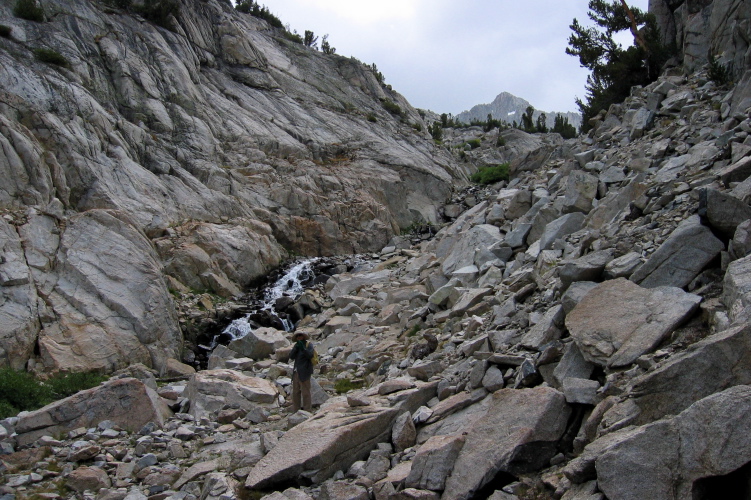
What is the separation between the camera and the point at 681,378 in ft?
15.8

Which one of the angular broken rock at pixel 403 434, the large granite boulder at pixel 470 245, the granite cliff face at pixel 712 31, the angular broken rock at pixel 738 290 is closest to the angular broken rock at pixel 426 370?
the angular broken rock at pixel 403 434

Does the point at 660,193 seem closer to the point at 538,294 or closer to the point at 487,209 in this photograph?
the point at 538,294

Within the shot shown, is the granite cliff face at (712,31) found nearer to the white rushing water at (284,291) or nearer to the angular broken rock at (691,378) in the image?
the angular broken rock at (691,378)

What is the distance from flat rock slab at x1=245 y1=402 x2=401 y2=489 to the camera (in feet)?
21.3

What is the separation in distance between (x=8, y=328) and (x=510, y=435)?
11.4 metres

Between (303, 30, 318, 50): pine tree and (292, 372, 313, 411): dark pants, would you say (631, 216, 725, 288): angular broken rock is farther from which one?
(303, 30, 318, 50): pine tree

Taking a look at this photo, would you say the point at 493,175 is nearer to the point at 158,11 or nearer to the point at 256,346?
the point at 158,11

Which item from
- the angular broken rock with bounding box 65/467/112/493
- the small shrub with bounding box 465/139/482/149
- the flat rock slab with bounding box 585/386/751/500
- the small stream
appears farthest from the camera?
the small shrub with bounding box 465/139/482/149

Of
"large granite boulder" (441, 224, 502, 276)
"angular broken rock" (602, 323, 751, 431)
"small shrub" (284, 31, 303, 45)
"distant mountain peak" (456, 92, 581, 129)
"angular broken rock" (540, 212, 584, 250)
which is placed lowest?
"angular broken rock" (602, 323, 751, 431)

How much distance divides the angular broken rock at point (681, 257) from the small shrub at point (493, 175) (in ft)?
93.2

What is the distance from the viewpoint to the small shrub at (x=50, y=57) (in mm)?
22625

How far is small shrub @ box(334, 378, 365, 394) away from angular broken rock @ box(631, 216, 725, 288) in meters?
5.91

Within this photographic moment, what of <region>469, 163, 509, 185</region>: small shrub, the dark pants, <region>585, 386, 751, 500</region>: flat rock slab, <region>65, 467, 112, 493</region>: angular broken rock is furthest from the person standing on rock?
<region>469, 163, 509, 185</region>: small shrub

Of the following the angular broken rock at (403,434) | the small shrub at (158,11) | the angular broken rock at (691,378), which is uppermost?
the small shrub at (158,11)
